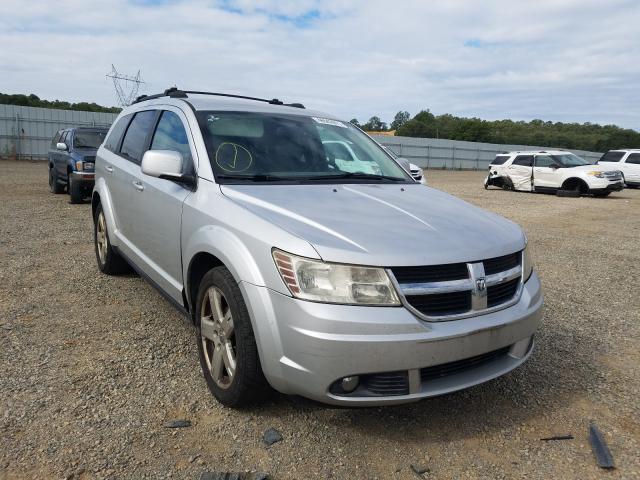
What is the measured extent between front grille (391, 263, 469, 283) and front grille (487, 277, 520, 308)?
8.3 inches

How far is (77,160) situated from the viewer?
11195mm

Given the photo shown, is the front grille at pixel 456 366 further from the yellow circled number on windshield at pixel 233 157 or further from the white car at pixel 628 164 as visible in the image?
the white car at pixel 628 164

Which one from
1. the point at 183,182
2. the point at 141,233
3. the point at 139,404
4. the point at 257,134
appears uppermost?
the point at 257,134

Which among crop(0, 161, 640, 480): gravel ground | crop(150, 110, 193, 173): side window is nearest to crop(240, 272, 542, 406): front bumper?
crop(0, 161, 640, 480): gravel ground

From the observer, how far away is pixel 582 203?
1594 cm

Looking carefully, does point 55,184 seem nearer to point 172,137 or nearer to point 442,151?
point 172,137

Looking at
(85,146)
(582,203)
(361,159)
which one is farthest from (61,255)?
(582,203)

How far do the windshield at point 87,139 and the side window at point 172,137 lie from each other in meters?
8.40

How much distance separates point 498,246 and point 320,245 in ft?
3.25

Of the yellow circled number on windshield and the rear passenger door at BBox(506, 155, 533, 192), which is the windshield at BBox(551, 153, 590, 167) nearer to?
the rear passenger door at BBox(506, 155, 533, 192)

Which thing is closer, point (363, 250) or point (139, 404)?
point (363, 250)

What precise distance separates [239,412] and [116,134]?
137 inches

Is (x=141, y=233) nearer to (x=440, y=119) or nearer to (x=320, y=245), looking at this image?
(x=320, y=245)

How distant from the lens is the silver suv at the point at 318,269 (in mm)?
2367
